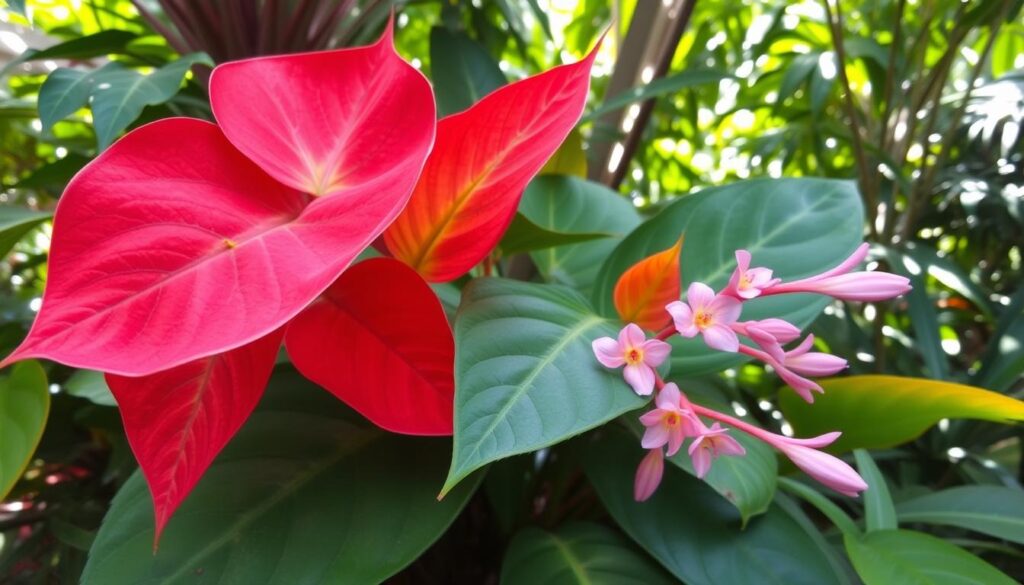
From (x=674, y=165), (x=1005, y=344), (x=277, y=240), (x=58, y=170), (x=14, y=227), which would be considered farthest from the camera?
(x=674, y=165)

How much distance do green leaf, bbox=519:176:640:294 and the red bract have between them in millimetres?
187

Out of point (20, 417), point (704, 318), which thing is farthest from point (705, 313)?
point (20, 417)

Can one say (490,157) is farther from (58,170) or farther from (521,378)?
(58,170)

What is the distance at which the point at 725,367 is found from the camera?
0.40m

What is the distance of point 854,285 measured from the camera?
32 cm

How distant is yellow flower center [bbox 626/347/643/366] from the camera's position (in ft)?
0.99

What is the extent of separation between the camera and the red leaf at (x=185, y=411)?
28 cm

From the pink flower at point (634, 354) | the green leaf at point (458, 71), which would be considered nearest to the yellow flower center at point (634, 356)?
the pink flower at point (634, 354)

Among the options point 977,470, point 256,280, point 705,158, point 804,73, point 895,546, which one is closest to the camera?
point 256,280

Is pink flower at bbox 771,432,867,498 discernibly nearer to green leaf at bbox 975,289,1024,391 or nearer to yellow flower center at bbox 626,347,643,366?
yellow flower center at bbox 626,347,643,366

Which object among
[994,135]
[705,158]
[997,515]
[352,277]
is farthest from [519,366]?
[705,158]

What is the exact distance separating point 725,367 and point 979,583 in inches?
6.6

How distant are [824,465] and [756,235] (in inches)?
8.2

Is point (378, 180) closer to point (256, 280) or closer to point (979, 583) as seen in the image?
point (256, 280)
